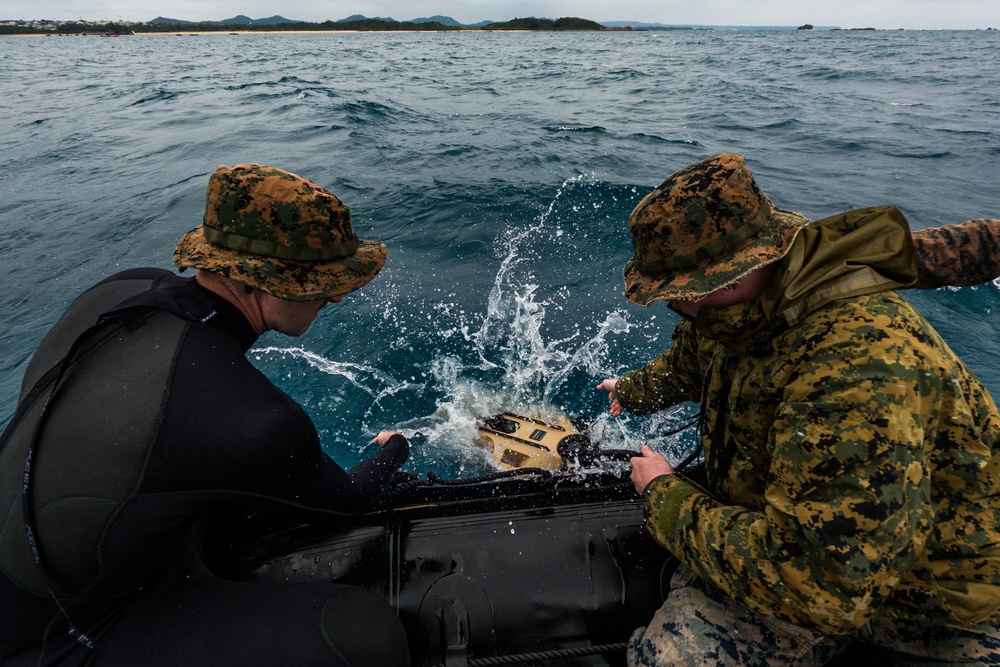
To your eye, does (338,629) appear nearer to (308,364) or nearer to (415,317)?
(308,364)

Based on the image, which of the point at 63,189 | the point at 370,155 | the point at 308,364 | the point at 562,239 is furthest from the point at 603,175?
the point at 63,189

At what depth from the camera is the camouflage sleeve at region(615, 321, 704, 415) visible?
2.83 m

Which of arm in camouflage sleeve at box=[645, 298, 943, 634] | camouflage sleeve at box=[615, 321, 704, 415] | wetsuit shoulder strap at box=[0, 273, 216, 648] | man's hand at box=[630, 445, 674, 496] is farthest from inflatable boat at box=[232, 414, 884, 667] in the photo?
wetsuit shoulder strap at box=[0, 273, 216, 648]

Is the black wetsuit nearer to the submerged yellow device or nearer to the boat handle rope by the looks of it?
the boat handle rope

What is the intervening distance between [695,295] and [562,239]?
6.84m

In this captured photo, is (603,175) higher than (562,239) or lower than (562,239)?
higher

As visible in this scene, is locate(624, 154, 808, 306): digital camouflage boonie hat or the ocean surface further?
the ocean surface

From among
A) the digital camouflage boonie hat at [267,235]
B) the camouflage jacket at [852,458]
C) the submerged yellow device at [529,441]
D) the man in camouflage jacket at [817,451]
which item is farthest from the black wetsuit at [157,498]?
the submerged yellow device at [529,441]

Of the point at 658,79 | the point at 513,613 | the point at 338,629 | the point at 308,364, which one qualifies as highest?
the point at 658,79

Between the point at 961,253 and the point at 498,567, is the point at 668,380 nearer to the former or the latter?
the point at 498,567

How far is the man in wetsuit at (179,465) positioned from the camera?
170 cm

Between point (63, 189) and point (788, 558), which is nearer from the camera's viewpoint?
point (788, 558)

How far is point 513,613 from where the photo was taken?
2.36 meters

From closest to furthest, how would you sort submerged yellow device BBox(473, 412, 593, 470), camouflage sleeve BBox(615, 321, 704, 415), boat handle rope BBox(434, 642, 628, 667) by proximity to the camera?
boat handle rope BBox(434, 642, 628, 667), camouflage sleeve BBox(615, 321, 704, 415), submerged yellow device BBox(473, 412, 593, 470)
